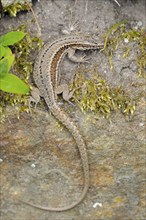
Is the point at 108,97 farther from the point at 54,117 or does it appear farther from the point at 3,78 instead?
the point at 3,78

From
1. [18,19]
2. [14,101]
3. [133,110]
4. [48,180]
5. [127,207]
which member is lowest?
[127,207]

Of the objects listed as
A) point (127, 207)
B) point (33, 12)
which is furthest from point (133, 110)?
point (33, 12)

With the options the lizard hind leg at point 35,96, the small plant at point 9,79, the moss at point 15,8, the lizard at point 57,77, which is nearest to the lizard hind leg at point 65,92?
the lizard at point 57,77

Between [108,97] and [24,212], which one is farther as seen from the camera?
[24,212]

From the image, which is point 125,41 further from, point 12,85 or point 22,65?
point 12,85

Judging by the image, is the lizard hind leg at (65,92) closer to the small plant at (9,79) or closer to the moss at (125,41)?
the moss at (125,41)

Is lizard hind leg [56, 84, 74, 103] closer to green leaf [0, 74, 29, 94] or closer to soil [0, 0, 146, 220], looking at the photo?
soil [0, 0, 146, 220]

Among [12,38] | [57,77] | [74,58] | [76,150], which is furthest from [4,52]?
[76,150]
